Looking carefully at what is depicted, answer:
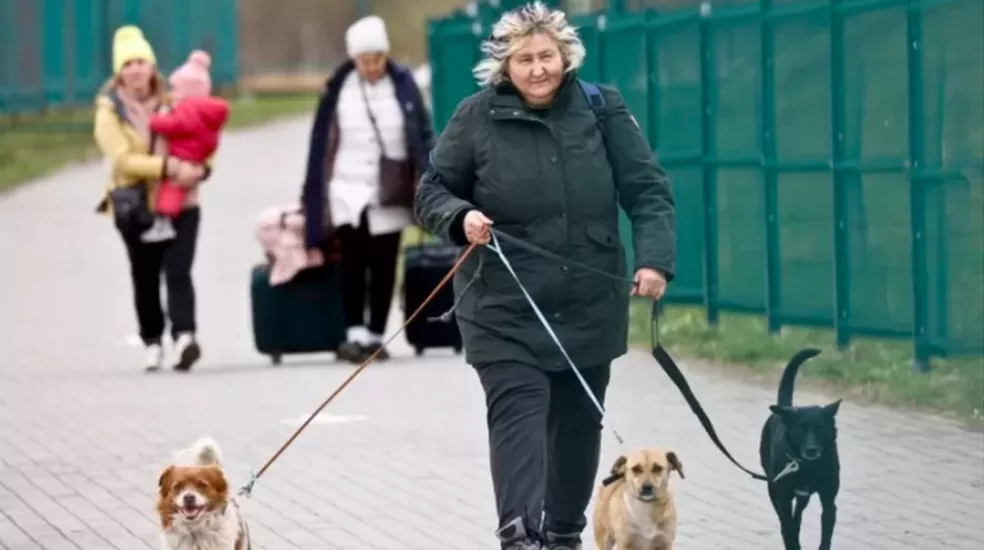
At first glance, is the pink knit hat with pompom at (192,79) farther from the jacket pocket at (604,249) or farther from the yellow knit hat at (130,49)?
the jacket pocket at (604,249)

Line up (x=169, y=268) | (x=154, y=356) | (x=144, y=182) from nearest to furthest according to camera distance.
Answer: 1. (x=144, y=182)
2. (x=169, y=268)
3. (x=154, y=356)

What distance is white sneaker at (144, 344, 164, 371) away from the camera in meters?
14.2

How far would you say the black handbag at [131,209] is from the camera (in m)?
13.7

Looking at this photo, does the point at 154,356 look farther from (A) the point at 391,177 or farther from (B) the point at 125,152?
(A) the point at 391,177

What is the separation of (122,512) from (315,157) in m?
4.96

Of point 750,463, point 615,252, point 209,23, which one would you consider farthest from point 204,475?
point 209,23

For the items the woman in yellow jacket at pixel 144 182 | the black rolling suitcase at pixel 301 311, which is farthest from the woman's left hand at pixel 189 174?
the black rolling suitcase at pixel 301 311

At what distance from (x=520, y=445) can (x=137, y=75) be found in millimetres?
6947

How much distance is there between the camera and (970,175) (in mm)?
12016

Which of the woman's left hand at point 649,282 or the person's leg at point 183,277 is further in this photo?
the person's leg at point 183,277

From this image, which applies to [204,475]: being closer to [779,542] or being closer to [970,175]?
[779,542]

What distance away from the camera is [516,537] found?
727cm

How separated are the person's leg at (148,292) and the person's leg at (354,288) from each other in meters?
0.97

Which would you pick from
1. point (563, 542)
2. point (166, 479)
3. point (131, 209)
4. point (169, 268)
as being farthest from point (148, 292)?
point (166, 479)
